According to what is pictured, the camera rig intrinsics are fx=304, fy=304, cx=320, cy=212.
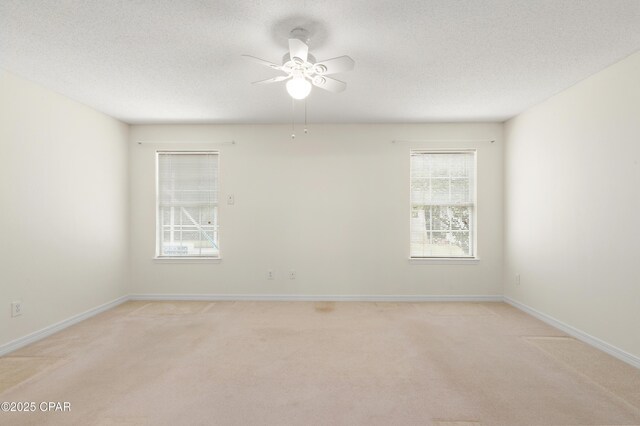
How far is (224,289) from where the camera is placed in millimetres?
4352

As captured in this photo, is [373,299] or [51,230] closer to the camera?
[51,230]

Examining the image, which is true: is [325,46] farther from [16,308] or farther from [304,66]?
[16,308]

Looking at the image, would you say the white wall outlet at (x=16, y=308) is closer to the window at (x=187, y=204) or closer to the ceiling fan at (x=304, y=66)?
the window at (x=187, y=204)

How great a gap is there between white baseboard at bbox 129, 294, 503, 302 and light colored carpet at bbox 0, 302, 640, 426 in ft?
2.15

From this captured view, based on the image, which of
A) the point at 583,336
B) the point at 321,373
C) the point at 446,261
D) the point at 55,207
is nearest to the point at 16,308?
the point at 55,207

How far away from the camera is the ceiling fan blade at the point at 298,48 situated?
76.7 inches

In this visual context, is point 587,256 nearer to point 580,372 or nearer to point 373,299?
point 580,372

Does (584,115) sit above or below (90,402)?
above

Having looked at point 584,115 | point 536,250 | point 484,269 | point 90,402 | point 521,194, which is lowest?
point 90,402

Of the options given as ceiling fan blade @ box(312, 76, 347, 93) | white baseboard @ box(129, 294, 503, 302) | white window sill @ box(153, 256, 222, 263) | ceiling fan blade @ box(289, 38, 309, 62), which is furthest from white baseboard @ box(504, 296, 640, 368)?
white window sill @ box(153, 256, 222, 263)

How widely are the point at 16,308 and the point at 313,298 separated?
3.11 meters

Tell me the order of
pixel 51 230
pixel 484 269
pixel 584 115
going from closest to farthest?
pixel 584 115, pixel 51 230, pixel 484 269

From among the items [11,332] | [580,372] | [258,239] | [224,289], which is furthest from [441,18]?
[11,332]

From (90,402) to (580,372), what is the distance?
11.6 feet
